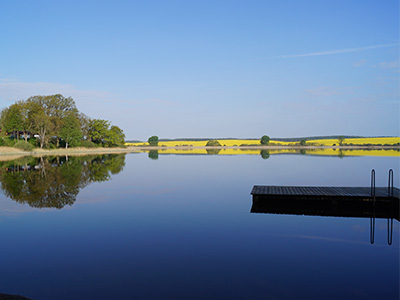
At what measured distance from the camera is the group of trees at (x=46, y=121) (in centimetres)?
7325

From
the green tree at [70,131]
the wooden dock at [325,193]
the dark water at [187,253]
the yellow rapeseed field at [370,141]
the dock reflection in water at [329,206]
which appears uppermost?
the yellow rapeseed field at [370,141]

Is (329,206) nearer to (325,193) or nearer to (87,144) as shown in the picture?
(325,193)

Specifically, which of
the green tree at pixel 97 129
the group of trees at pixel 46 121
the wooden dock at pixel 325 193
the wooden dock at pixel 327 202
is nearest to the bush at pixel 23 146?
the group of trees at pixel 46 121

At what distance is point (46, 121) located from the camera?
7125 centimetres

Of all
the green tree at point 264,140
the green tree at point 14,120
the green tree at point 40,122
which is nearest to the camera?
the green tree at point 40,122

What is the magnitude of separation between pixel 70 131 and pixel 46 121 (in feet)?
23.2

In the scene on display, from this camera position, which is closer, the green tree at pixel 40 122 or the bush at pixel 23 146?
the bush at pixel 23 146

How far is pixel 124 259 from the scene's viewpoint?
304 inches

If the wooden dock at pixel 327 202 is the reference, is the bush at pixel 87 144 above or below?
above

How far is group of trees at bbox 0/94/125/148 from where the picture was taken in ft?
240

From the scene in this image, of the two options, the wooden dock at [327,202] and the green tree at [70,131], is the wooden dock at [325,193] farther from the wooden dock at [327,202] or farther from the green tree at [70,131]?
the green tree at [70,131]

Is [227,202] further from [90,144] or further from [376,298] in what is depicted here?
[90,144]

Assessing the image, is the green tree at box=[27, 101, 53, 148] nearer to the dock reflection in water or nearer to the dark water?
the dark water

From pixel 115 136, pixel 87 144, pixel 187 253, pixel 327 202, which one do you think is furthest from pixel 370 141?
pixel 187 253
